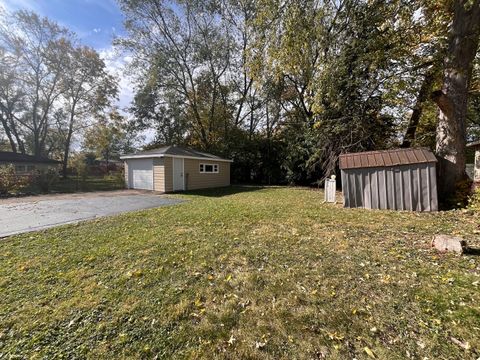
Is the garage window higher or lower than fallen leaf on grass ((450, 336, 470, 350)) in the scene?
higher

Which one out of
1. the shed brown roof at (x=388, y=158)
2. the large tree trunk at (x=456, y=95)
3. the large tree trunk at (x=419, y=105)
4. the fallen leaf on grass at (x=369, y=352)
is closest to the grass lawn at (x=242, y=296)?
the fallen leaf on grass at (x=369, y=352)

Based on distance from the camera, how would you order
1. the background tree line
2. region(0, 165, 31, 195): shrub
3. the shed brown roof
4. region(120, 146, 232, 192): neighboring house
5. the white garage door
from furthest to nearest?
the white garage door < region(120, 146, 232, 192): neighboring house < region(0, 165, 31, 195): shrub < the background tree line < the shed brown roof

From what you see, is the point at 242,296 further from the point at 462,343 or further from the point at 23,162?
the point at 23,162

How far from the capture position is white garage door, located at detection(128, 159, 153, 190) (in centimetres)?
1396

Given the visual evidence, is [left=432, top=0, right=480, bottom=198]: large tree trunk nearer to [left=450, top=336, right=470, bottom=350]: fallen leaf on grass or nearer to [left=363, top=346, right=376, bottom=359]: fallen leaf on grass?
[left=450, top=336, right=470, bottom=350]: fallen leaf on grass

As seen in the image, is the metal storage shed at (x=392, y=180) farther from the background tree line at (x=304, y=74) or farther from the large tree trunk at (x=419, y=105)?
the large tree trunk at (x=419, y=105)

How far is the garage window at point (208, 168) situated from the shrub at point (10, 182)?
33.3 feet

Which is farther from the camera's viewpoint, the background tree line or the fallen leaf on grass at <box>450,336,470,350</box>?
the background tree line

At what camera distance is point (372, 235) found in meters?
4.61

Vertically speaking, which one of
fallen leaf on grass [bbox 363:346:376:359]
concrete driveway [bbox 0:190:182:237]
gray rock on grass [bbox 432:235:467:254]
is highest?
concrete driveway [bbox 0:190:182:237]

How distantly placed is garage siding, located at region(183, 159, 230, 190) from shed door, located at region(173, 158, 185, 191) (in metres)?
0.37

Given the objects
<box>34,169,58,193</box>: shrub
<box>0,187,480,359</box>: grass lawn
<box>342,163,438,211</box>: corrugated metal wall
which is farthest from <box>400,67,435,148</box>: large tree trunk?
<box>34,169,58,193</box>: shrub

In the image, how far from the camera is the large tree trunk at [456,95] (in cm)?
636

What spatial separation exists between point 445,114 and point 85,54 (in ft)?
100
